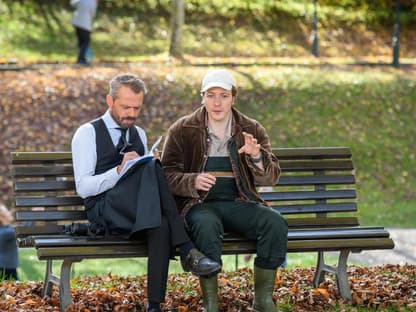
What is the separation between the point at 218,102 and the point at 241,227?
0.78 metres

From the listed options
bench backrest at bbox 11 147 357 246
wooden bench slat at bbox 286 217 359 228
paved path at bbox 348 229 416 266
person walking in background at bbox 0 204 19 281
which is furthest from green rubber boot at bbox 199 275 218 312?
paved path at bbox 348 229 416 266

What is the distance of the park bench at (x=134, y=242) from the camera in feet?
21.2

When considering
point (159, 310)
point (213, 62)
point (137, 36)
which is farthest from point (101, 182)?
point (137, 36)

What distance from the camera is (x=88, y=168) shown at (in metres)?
6.68

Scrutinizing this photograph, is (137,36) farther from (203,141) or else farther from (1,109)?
(203,141)

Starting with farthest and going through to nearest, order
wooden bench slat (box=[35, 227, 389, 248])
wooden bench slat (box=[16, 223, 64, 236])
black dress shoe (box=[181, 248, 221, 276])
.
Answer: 1. wooden bench slat (box=[16, 223, 64, 236])
2. wooden bench slat (box=[35, 227, 389, 248])
3. black dress shoe (box=[181, 248, 221, 276])

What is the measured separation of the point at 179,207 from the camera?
22.3ft

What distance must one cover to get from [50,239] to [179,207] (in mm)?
822

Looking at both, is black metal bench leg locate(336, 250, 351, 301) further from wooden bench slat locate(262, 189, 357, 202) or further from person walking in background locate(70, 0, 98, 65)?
person walking in background locate(70, 0, 98, 65)

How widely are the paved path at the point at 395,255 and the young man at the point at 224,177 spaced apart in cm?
433

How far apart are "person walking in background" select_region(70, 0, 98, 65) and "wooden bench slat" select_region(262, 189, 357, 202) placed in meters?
12.5

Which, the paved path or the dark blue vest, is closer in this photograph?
the dark blue vest

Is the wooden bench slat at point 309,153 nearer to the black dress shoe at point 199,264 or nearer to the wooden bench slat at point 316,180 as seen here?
the wooden bench slat at point 316,180

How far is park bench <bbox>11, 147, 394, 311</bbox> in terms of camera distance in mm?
6450
